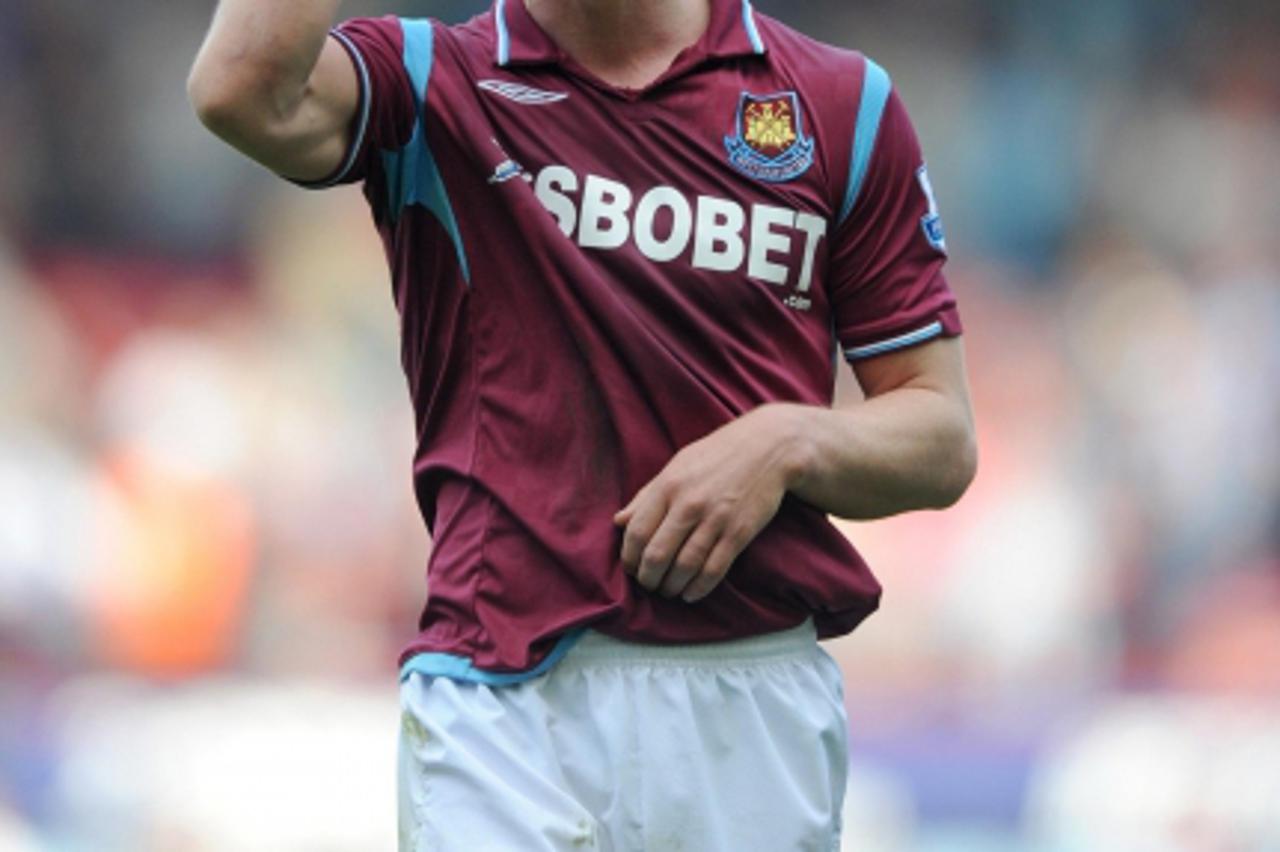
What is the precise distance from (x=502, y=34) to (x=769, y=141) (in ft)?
1.29

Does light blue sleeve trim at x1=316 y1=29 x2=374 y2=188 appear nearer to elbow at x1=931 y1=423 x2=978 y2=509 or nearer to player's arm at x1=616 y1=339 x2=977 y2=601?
player's arm at x1=616 y1=339 x2=977 y2=601

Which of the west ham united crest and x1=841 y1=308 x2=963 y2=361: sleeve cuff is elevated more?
the west ham united crest

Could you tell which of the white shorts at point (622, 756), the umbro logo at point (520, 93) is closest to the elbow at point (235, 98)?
the umbro logo at point (520, 93)

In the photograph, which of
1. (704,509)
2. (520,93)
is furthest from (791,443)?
(520,93)

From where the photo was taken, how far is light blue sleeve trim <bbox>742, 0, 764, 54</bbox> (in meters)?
3.11

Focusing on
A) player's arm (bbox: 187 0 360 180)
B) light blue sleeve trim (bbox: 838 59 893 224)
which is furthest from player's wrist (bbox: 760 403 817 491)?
player's arm (bbox: 187 0 360 180)

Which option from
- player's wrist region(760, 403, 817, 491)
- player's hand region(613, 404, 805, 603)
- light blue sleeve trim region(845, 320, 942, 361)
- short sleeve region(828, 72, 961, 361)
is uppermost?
short sleeve region(828, 72, 961, 361)

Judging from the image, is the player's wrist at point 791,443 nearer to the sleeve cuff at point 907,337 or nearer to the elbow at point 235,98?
the sleeve cuff at point 907,337

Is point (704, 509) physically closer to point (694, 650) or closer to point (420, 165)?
point (694, 650)

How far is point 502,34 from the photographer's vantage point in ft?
9.95

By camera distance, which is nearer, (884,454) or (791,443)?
(791,443)

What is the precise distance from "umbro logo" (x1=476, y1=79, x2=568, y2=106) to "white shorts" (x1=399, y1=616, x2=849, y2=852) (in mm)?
720

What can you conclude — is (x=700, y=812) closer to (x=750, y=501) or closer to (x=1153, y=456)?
(x=750, y=501)

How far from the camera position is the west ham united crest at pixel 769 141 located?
3039 millimetres
